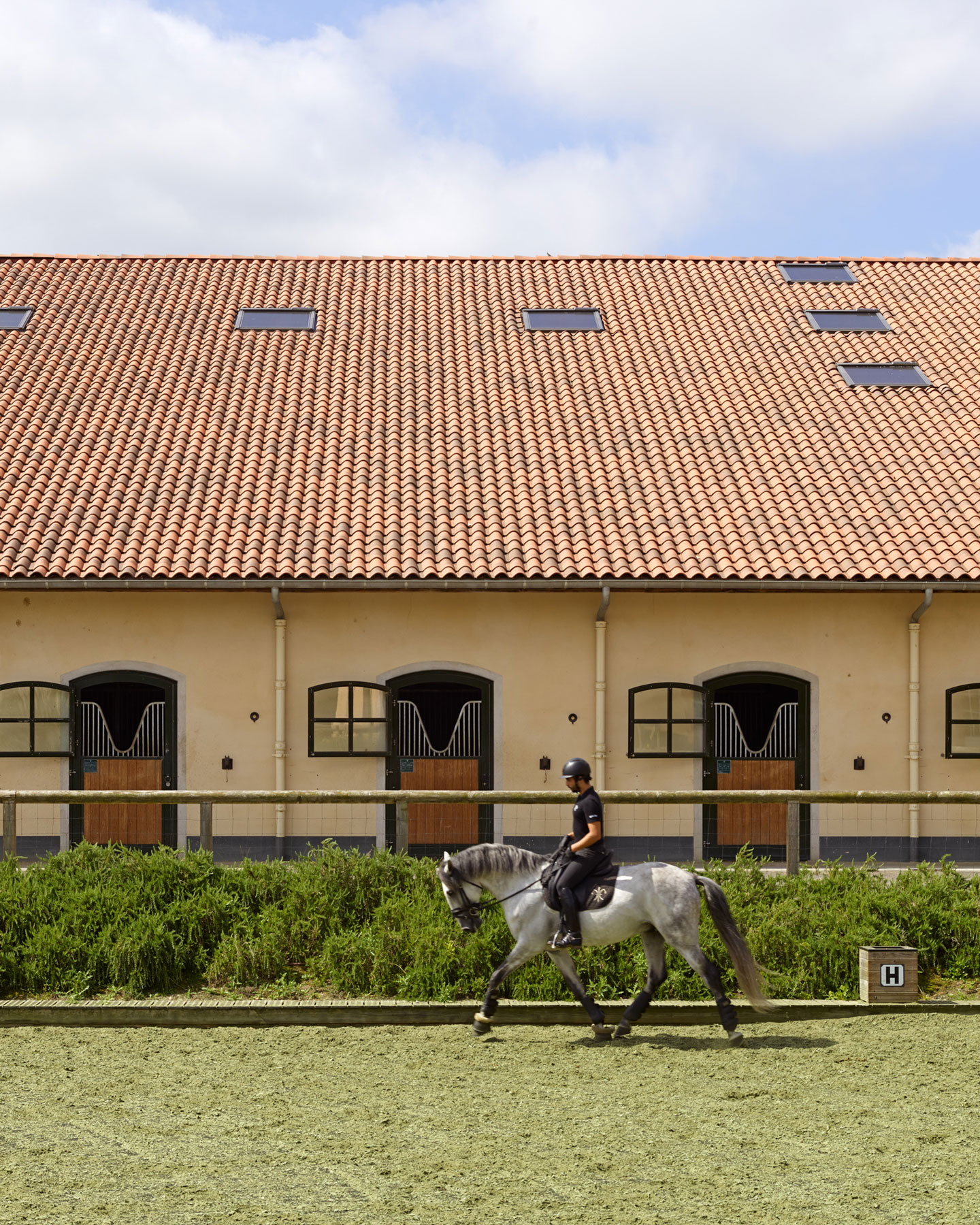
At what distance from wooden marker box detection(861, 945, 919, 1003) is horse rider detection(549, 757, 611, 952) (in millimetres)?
2198

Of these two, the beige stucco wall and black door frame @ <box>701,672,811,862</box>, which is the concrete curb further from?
black door frame @ <box>701,672,811,862</box>

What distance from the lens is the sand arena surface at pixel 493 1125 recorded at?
5.25 m

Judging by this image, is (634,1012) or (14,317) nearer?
(634,1012)

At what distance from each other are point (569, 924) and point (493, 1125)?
1.89 meters

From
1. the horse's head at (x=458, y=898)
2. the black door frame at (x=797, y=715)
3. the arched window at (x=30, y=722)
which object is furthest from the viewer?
the black door frame at (x=797, y=715)

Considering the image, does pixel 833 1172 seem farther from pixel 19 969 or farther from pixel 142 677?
pixel 142 677

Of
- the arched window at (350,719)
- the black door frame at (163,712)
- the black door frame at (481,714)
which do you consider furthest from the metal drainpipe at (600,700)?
the black door frame at (163,712)

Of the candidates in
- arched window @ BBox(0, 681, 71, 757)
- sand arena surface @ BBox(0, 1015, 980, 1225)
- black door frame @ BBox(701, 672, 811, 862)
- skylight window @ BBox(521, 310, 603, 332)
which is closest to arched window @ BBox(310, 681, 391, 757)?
arched window @ BBox(0, 681, 71, 757)

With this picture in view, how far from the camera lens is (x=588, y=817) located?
7.99 meters

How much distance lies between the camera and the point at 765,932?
9.23 meters

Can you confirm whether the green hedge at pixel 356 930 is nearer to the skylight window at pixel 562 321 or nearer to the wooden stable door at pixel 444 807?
the wooden stable door at pixel 444 807

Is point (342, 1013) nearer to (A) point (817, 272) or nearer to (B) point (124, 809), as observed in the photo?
(B) point (124, 809)

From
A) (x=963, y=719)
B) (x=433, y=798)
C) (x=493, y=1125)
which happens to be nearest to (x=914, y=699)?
(x=963, y=719)

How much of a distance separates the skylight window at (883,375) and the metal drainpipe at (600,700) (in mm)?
6717
